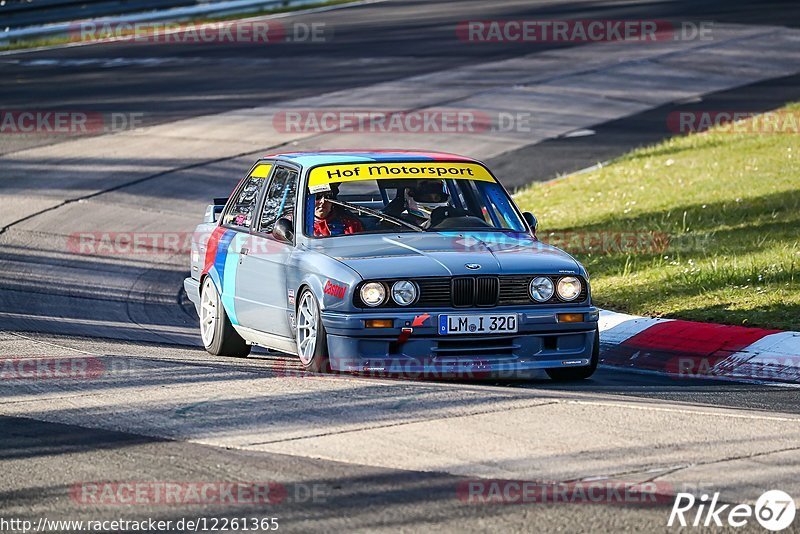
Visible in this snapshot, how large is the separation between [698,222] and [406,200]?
5.24m

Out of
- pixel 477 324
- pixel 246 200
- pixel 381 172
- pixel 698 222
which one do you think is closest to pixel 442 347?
pixel 477 324

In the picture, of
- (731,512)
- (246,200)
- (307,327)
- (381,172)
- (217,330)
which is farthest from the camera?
(246,200)

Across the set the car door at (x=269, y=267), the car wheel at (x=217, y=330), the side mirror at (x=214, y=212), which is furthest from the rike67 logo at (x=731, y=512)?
the side mirror at (x=214, y=212)

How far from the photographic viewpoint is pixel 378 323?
28.1ft

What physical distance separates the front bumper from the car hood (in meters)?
0.26

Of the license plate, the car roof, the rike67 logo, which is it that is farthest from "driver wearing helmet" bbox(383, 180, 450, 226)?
the rike67 logo

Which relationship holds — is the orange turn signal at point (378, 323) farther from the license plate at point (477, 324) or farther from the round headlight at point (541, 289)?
the round headlight at point (541, 289)

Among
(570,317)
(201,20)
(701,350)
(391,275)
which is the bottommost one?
(701,350)

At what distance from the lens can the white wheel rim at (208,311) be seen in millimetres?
10609

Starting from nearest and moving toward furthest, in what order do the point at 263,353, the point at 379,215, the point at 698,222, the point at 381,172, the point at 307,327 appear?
the point at 307,327, the point at 379,215, the point at 381,172, the point at 263,353, the point at 698,222

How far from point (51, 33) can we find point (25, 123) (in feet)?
31.9

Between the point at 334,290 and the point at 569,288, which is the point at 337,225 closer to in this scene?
the point at 334,290

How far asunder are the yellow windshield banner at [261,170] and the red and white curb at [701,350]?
2.90 m

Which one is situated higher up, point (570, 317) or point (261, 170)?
point (261, 170)
